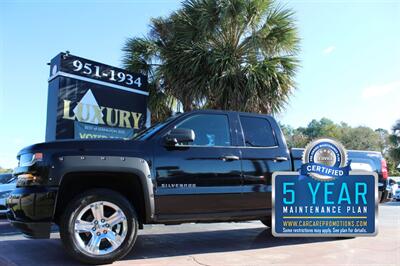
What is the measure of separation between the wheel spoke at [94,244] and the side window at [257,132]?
2.40 meters

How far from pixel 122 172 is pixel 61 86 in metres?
6.15

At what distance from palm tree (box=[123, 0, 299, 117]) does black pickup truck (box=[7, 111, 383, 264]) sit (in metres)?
5.95

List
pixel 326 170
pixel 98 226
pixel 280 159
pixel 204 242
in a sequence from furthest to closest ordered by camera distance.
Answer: pixel 204 242, pixel 280 159, pixel 326 170, pixel 98 226

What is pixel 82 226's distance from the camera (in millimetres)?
5133

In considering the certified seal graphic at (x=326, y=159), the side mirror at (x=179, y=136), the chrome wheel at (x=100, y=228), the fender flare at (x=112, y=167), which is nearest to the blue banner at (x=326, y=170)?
the certified seal graphic at (x=326, y=159)

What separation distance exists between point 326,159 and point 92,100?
282 inches

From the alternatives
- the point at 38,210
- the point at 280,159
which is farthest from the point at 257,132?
the point at 38,210

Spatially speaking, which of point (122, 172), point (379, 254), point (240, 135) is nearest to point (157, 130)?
point (122, 172)

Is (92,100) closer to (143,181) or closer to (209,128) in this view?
(209,128)

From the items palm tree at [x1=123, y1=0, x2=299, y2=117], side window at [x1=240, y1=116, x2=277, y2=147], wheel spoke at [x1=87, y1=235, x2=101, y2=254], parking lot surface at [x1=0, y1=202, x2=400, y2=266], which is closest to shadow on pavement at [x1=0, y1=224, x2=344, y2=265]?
parking lot surface at [x1=0, y1=202, x2=400, y2=266]

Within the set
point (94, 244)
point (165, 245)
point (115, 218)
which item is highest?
point (115, 218)

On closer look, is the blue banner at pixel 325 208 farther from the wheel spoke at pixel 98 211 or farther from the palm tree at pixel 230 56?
the palm tree at pixel 230 56

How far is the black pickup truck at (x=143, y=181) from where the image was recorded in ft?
16.8

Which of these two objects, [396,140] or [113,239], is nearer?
[113,239]
